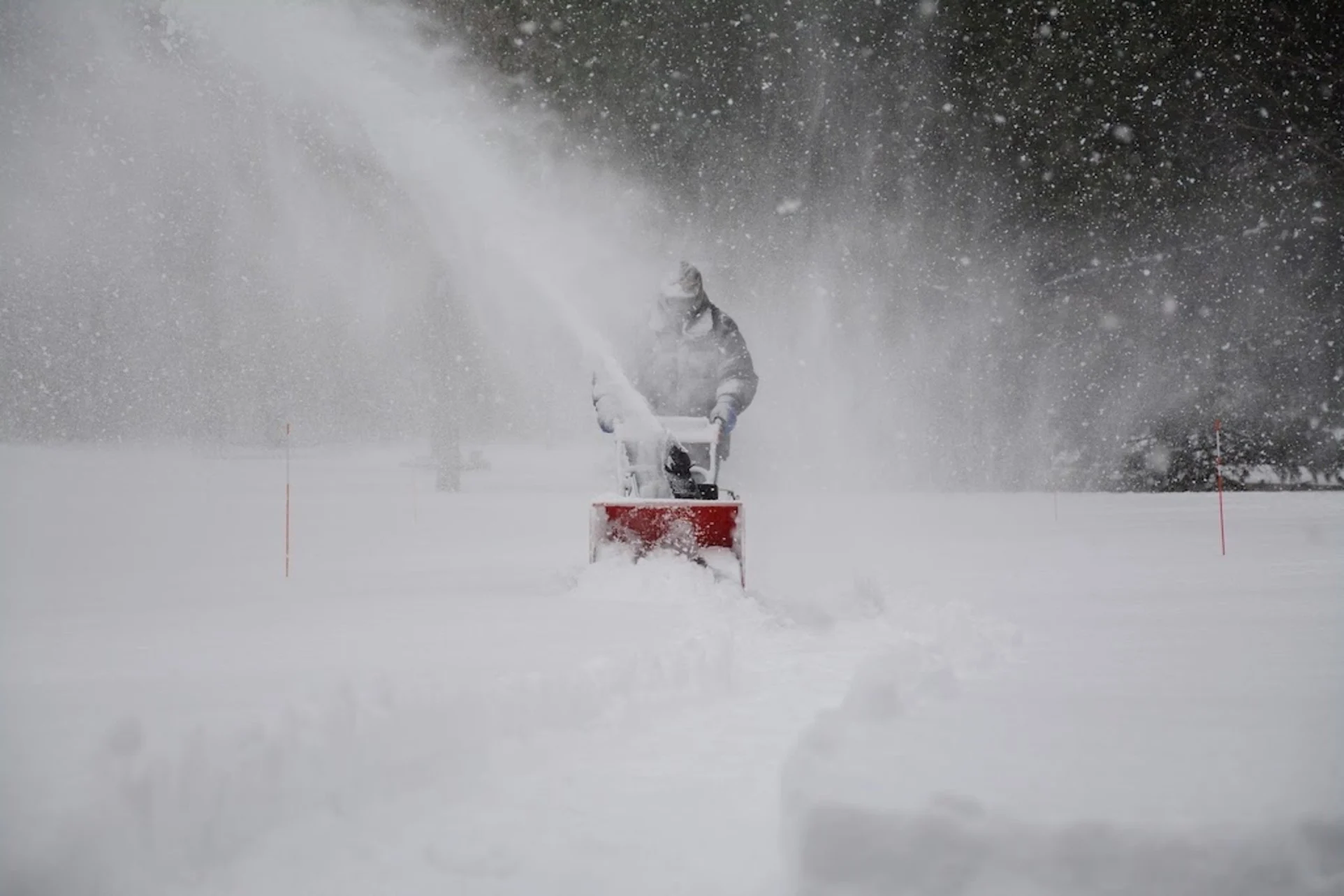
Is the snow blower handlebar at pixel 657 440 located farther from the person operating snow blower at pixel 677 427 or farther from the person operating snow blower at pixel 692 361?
the person operating snow blower at pixel 692 361

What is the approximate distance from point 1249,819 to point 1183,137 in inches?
773

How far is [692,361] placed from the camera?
23.7ft

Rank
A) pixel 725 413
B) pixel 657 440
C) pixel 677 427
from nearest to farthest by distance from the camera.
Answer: pixel 657 440 < pixel 677 427 < pixel 725 413

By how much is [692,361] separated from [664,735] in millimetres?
4072

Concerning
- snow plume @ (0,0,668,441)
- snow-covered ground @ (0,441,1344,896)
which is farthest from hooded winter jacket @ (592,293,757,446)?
snow-covered ground @ (0,441,1344,896)

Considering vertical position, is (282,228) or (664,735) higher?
(282,228)

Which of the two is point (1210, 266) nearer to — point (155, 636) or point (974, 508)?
point (974, 508)

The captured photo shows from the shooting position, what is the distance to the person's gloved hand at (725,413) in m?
6.95

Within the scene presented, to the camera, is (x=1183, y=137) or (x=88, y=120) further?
(x=88, y=120)

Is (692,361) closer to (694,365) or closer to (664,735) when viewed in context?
(694,365)

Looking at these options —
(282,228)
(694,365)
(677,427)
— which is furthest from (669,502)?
(282,228)

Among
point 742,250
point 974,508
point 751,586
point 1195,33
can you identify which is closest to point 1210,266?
point 1195,33

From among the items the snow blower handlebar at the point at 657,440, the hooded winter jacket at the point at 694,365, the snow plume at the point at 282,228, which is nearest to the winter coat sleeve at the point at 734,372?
the hooded winter jacket at the point at 694,365

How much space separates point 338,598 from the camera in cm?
640
